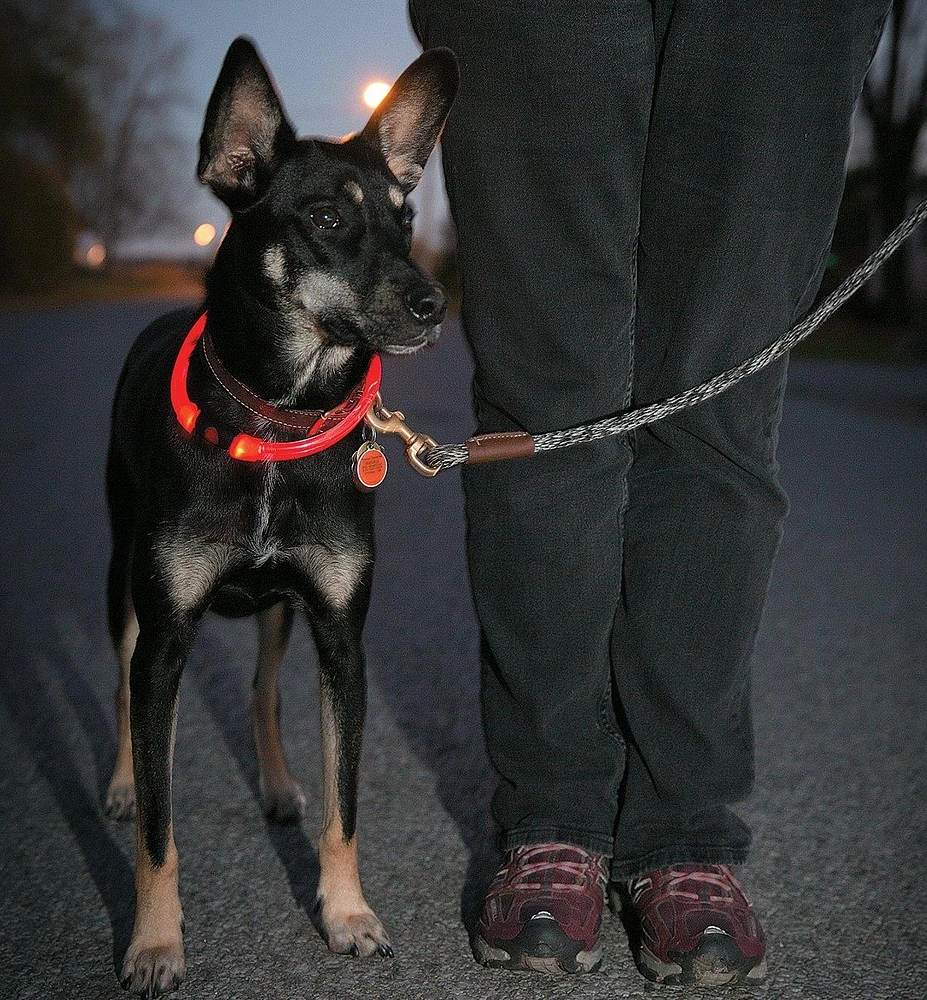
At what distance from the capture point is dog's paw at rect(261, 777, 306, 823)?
101 inches

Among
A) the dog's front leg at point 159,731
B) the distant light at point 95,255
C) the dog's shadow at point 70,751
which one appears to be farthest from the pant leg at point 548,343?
the distant light at point 95,255

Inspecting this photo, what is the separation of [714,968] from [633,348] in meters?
1.05

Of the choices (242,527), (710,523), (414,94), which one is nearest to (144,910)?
(242,527)

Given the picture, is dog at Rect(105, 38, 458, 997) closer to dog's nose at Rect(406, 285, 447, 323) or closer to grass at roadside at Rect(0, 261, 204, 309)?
dog's nose at Rect(406, 285, 447, 323)

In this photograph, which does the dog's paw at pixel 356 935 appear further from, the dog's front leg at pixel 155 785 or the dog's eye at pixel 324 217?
the dog's eye at pixel 324 217

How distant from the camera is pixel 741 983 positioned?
1974mm

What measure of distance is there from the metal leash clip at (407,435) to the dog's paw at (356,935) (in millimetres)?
785

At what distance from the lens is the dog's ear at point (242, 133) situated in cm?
221

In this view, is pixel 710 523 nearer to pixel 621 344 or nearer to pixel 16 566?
pixel 621 344

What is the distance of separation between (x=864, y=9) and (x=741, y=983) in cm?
158

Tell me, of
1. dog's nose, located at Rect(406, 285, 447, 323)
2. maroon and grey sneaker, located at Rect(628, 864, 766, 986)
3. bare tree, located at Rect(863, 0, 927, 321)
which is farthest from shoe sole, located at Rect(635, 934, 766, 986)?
bare tree, located at Rect(863, 0, 927, 321)

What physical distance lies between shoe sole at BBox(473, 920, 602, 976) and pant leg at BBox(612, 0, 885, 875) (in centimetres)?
21

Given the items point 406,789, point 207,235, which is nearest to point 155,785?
point 406,789

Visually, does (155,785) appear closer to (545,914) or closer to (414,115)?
(545,914)
